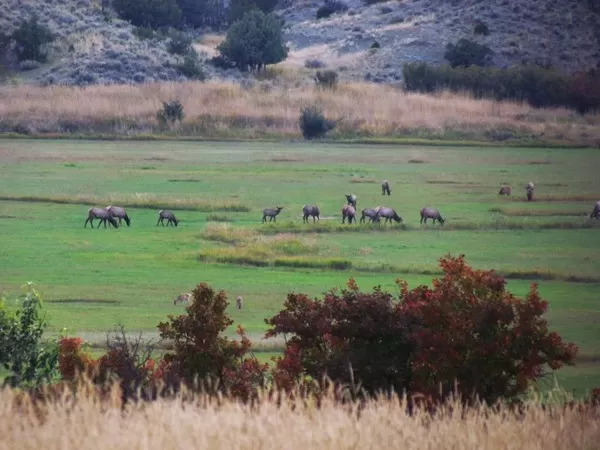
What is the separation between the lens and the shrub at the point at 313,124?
6394 cm

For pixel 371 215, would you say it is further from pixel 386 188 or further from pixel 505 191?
pixel 505 191

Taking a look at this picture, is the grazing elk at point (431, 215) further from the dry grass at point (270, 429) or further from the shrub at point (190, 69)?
the shrub at point (190, 69)

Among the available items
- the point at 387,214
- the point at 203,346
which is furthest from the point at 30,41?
the point at 203,346

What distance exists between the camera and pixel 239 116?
6794 centimetres

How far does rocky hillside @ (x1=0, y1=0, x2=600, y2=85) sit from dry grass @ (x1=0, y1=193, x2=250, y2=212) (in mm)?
32182

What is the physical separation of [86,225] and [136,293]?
11.4 metres

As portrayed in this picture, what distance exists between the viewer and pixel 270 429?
7.74 metres

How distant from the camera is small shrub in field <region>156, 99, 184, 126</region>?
6706 centimetres

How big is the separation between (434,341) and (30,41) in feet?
223

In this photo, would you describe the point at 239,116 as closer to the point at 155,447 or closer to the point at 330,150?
the point at 330,150

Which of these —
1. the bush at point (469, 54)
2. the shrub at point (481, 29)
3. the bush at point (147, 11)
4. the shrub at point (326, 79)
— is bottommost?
the shrub at point (326, 79)

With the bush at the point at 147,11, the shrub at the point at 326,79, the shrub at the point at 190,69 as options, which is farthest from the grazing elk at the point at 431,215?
the bush at the point at 147,11

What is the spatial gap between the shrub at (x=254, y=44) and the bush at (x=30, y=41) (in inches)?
440

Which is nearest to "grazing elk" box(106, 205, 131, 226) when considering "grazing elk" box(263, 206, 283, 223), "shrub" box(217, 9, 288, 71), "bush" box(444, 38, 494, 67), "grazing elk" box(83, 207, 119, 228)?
"grazing elk" box(83, 207, 119, 228)
